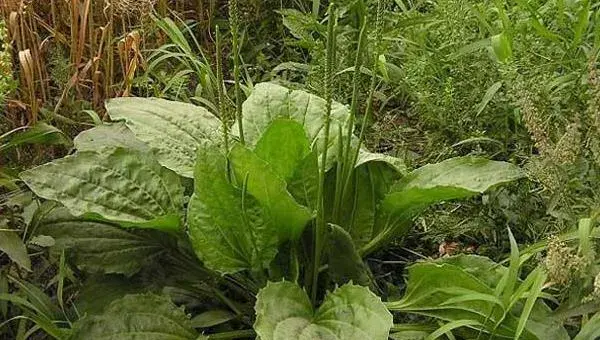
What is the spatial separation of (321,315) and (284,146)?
37 cm

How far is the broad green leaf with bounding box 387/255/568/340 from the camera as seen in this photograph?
1.76m

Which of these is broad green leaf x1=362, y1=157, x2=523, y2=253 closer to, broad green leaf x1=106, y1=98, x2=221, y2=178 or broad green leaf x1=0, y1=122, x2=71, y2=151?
broad green leaf x1=106, y1=98, x2=221, y2=178

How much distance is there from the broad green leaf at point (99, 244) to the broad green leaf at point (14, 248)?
0.11 meters

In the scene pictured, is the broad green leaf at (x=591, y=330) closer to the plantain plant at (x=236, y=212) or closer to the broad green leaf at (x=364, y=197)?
the plantain plant at (x=236, y=212)

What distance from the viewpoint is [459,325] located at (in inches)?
67.7

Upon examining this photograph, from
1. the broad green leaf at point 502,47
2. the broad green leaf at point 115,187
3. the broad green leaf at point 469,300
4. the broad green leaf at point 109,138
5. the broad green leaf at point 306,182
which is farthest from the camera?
the broad green leaf at point 502,47

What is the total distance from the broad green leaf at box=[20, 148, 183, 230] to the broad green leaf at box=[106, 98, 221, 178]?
4 cm

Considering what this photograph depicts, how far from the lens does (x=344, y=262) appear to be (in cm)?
196

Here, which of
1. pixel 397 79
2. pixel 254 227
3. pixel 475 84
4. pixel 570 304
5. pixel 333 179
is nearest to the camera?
pixel 570 304

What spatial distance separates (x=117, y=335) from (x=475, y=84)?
3.79 ft

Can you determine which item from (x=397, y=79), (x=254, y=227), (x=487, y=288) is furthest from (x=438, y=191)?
(x=397, y=79)

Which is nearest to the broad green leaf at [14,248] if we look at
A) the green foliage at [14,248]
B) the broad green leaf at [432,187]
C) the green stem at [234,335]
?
the green foliage at [14,248]

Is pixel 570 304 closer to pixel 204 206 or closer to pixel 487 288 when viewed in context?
pixel 487 288

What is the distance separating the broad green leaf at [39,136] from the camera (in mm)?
2160
